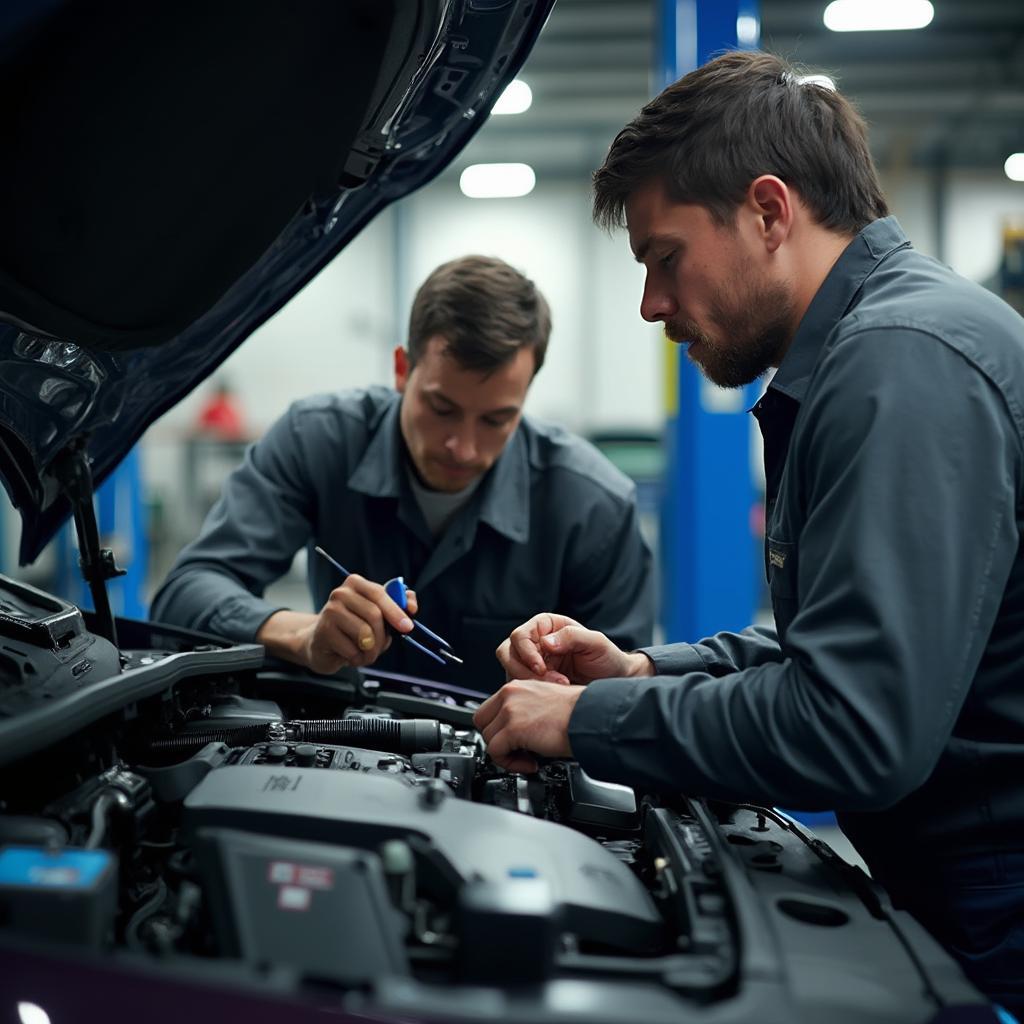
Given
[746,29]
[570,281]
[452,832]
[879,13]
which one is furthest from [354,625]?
[570,281]

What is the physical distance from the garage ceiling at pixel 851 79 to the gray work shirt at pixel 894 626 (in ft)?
14.8

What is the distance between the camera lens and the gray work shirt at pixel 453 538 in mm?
2074

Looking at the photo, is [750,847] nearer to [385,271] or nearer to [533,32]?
[533,32]

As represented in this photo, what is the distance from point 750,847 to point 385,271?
849 cm

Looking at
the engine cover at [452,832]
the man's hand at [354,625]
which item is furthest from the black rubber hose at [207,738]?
the engine cover at [452,832]

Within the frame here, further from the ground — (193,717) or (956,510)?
(956,510)

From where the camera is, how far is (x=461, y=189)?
8.95 metres

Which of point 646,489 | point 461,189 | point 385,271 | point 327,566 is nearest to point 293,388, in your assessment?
point 385,271

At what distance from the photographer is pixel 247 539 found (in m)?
2.09

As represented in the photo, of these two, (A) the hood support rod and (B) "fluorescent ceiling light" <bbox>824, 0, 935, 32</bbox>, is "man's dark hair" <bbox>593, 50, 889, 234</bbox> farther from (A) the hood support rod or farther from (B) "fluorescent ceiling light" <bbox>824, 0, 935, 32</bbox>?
(B) "fluorescent ceiling light" <bbox>824, 0, 935, 32</bbox>

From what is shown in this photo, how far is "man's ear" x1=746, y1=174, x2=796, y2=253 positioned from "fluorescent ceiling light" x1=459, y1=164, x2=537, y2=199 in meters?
7.30

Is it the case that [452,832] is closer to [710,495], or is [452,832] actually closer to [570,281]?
[710,495]

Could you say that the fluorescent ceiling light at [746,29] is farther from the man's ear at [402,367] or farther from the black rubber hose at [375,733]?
the black rubber hose at [375,733]

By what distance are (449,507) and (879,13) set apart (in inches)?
180
